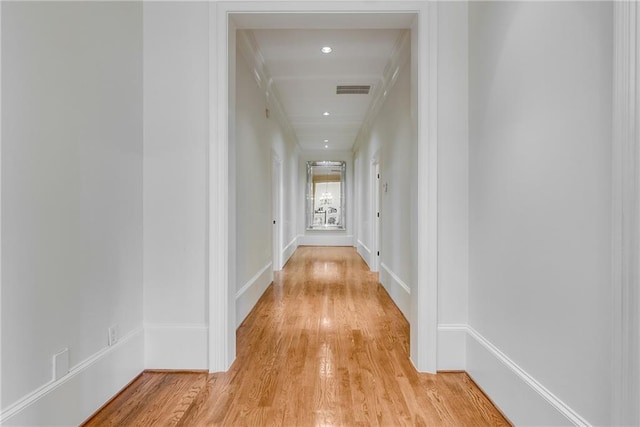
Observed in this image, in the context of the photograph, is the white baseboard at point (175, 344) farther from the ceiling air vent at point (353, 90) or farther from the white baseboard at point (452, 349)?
the ceiling air vent at point (353, 90)

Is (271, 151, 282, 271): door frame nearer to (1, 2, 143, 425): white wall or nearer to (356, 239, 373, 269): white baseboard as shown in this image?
(356, 239, 373, 269): white baseboard

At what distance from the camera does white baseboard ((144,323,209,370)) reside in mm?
2297

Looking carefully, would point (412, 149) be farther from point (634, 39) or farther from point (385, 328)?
point (385, 328)

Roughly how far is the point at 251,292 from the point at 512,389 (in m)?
2.62

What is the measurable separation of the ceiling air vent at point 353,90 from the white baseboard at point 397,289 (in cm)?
257

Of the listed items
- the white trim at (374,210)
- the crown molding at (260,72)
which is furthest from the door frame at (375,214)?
the crown molding at (260,72)

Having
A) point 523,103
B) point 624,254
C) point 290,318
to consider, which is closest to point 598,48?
point 523,103

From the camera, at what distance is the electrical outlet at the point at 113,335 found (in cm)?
196

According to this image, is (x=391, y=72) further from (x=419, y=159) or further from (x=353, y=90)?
(x=419, y=159)

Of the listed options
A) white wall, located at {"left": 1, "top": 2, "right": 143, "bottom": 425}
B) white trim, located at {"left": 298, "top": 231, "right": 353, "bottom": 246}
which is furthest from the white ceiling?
white trim, located at {"left": 298, "top": 231, "right": 353, "bottom": 246}

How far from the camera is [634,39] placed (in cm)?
102

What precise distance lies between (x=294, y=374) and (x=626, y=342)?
1.77 m

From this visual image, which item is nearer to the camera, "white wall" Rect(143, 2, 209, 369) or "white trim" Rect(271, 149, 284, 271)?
"white wall" Rect(143, 2, 209, 369)

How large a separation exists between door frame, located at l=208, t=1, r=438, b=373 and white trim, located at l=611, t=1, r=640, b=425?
3.90 ft
